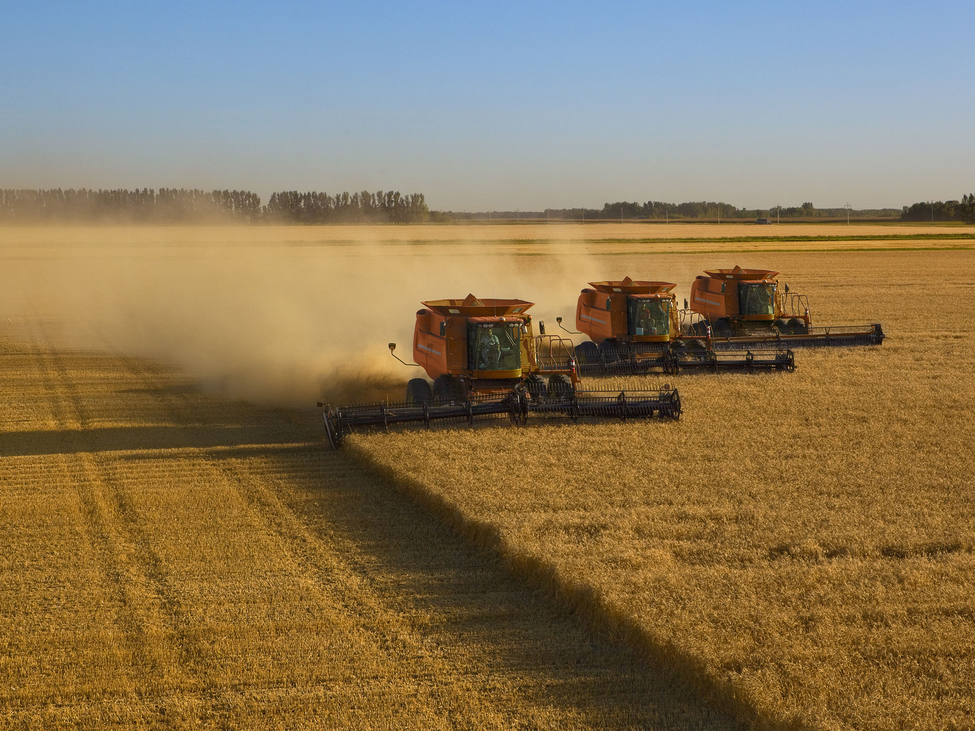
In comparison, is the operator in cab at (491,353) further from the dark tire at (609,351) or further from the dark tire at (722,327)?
the dark tire at (722,327)

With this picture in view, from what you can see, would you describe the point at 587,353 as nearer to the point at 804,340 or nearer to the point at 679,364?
the point at 679,364

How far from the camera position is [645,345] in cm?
2280

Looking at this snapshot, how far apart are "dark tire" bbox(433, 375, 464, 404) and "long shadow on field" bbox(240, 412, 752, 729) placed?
463cm

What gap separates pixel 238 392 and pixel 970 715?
16.2 meters

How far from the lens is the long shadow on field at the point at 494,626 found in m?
6.92

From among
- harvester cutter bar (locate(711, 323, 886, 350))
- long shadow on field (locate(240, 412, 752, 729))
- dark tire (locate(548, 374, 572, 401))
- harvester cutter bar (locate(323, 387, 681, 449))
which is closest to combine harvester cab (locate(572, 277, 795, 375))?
harvester cutter bar (locate(711, 323, 886, 350))

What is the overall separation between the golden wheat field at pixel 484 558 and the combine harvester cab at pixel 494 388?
56cm

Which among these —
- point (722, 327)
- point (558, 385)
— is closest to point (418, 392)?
point (558, 385)

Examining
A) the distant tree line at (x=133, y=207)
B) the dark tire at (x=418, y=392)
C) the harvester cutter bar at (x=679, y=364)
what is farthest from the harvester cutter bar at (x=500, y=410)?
the distant tree line at (x=133, y=207)

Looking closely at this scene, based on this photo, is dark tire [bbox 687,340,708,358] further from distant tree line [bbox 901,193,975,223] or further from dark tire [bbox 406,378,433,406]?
distant tree line [bbox 901,193,975,223]

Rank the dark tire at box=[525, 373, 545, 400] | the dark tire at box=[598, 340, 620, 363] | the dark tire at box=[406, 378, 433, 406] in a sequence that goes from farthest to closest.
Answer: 1. the dark tire at box=[598, 340, 620, 363]
2. the dark tire at box=[406, 378, 433, 406]
3. the dark tire at box=[525, 373, 545, 400]

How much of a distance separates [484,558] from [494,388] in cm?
702

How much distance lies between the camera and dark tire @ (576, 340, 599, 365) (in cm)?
2256

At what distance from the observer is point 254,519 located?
11.3m
